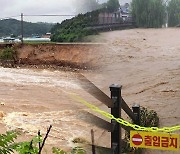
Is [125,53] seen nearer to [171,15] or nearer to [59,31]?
[59,31]

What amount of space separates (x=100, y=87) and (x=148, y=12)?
5.25 metres

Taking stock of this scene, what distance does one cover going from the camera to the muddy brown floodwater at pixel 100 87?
22.1 ft

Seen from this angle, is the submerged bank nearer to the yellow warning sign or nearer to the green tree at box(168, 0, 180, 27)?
the green tree at box(168, 0, 180, 27)

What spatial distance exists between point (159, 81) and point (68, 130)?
249 inches

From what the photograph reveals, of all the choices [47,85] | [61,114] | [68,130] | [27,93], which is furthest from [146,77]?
[68,130]

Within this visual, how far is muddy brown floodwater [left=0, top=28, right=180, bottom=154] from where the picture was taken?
672 cm

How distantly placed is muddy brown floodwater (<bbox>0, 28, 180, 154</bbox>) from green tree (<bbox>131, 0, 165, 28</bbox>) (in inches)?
46.8

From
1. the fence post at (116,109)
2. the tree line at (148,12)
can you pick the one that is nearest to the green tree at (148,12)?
the tree line at (148,12)

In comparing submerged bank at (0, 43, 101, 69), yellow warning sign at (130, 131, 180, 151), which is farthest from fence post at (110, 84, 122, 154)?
submerged bank at (0, 43, 101, 69)

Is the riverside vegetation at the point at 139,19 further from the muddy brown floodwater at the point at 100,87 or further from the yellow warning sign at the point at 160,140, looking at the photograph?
the yellow warning sign at the point at 160,140

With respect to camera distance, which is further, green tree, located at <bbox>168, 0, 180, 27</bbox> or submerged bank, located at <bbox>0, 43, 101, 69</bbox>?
submerged bank, located at <bbox>0, 43, 101, 69</bbox>

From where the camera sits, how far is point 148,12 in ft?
48.4

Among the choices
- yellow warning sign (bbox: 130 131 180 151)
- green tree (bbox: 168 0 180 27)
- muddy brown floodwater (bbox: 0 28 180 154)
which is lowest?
muddy brown floodwater (bbox: 0 28 180 154)

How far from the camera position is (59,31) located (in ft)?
53.5
